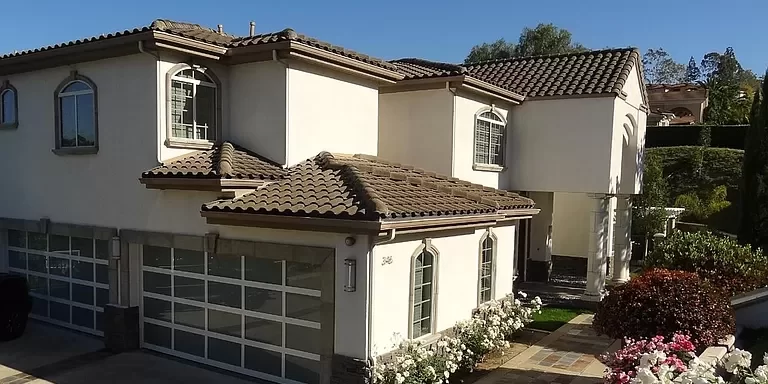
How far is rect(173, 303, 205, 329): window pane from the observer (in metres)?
12.8

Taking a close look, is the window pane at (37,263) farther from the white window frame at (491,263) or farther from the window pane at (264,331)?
the white window frame at (491,263)

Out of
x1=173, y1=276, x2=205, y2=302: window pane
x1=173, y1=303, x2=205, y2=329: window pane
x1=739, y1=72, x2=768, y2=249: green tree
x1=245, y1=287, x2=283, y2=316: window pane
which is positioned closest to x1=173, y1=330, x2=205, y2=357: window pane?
x1=173, y1=303, x2=205, y2=329: window pane

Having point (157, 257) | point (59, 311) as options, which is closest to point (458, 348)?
point (157, 257)

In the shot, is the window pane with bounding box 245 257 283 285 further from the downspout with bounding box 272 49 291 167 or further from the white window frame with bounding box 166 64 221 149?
the white window frame with bounding box 166 64 221 149

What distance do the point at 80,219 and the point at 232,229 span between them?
208 inches

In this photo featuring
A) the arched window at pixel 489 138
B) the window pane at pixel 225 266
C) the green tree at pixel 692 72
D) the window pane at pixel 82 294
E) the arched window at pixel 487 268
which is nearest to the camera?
the window pane at pixel 225 266

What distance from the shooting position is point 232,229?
1184 cm

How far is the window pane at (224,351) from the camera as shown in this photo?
40.2ft

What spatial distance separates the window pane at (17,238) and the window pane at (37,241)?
27cm

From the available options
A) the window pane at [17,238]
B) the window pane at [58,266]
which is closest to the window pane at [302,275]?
the window pane at [58,266]

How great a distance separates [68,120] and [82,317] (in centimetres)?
520

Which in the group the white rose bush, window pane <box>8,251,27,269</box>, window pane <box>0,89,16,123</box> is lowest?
the white rose bush

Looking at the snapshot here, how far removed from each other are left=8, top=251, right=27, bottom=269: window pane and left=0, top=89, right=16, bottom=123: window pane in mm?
3878

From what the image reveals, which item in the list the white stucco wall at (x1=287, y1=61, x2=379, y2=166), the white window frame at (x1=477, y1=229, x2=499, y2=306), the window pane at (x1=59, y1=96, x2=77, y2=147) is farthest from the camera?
the window pane at (x1=59, y1=96, x2=77, y2=147)
